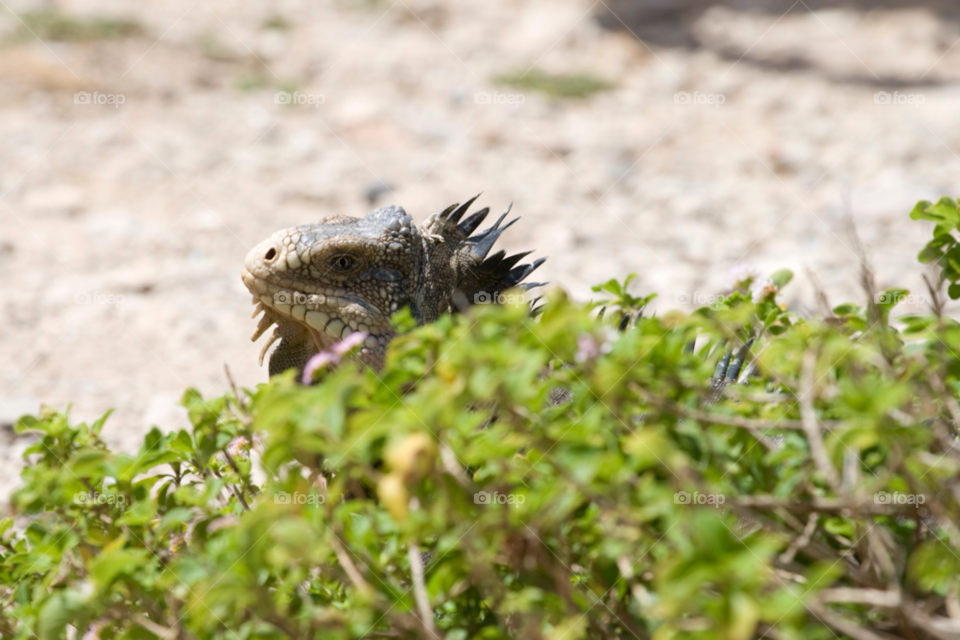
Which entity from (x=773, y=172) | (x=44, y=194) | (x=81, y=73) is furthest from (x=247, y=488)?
(x=81, y=73)

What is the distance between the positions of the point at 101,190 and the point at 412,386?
5.73m

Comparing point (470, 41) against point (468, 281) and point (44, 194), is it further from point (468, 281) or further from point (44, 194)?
point (468, 281)

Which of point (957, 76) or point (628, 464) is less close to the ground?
point (957, 76)

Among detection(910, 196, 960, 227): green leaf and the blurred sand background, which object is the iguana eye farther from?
the blurred sand background

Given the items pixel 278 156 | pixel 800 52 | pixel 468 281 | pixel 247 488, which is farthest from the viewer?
pixel 800 52

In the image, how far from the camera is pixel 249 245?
6941mm
